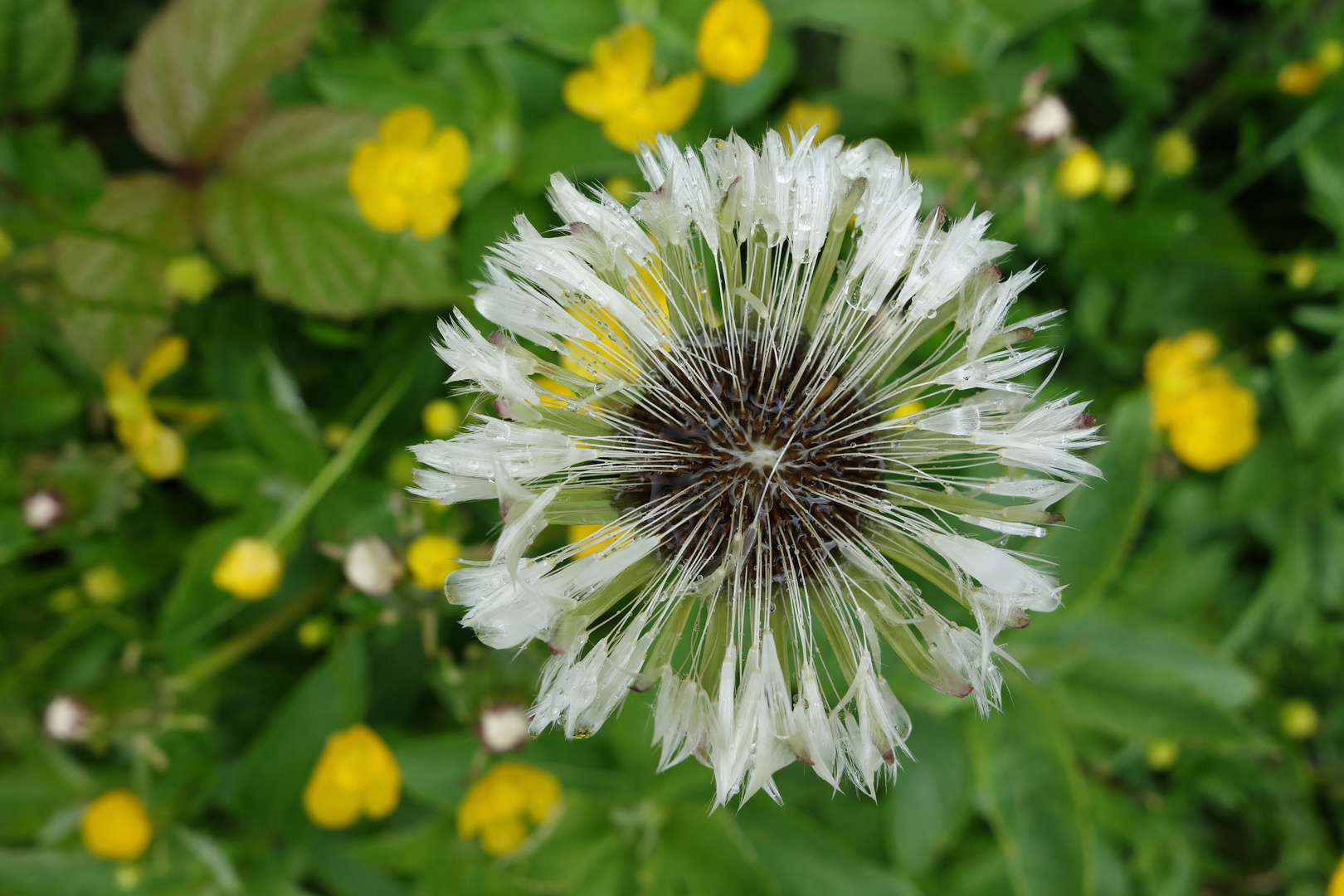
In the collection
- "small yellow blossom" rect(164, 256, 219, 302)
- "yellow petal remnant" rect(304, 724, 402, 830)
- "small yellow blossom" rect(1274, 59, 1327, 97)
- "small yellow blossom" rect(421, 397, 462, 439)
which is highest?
"small yellow blossom" rect(1274, 59, 1327, 97)

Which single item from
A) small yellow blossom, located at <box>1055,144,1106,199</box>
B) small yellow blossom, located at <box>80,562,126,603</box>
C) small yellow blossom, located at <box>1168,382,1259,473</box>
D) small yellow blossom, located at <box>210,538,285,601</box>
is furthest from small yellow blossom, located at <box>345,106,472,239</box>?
small yellow blossom, located at <box>1168,382,1259,473</box>

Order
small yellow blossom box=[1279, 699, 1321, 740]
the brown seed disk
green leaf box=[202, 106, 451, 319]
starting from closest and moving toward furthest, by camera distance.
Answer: the brown seed disk → green leaf box=[202, 106, 451, 319] → small yellow blossom box=[1279, 699, 1321, 740]

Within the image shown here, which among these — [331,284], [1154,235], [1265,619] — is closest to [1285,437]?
[1265,619]

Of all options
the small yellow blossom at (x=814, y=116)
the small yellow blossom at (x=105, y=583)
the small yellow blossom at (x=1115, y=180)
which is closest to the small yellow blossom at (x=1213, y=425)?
the small yellow blossom at (x=1115, y=180)

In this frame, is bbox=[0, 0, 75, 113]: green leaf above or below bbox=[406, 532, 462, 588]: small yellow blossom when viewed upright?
above

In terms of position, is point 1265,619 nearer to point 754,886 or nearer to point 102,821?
point 754,886

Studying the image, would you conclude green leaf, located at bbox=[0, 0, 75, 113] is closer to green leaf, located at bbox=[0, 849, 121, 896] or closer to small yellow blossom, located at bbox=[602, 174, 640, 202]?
small yellow blossom, located at bbox=[602, 174, 640, 202]

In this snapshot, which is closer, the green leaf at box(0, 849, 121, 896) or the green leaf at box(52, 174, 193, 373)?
the green leaf at box(52, 174, 193, 373)
